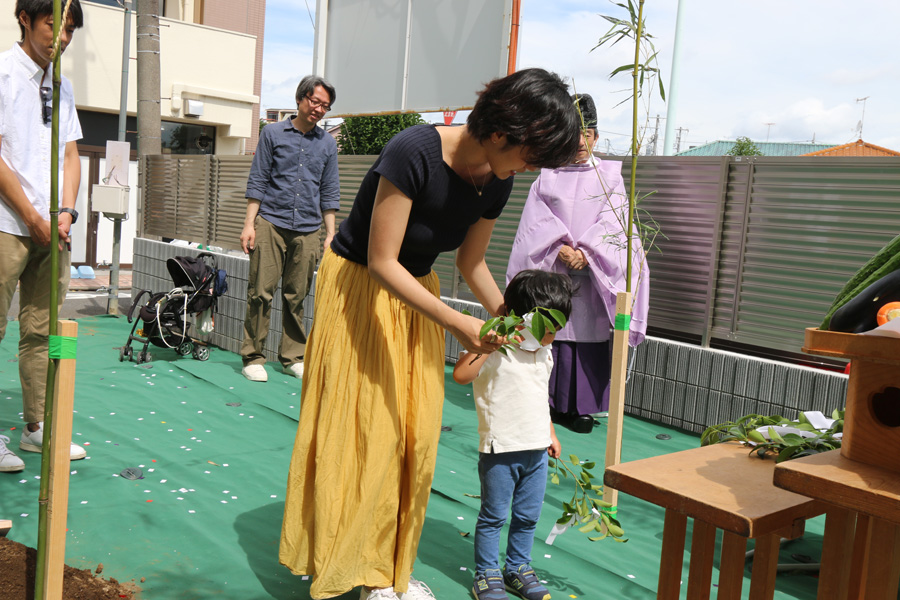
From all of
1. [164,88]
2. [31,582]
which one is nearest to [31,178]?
[31,582]

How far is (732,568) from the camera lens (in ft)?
5.30

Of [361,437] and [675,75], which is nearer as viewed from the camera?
[361,437]

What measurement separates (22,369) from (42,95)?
1.24 m

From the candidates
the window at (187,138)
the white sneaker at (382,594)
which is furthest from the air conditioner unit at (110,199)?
the window at (187,138)

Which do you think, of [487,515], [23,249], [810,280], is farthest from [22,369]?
[810,280]

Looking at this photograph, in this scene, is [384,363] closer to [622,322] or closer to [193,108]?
[622,322]

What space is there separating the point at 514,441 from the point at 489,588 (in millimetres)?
496

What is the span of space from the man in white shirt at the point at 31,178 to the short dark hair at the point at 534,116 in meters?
1.76

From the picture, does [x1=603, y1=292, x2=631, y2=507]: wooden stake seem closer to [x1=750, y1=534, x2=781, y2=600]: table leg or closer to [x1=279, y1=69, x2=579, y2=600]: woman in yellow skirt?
[x1=279, y1=69, x2=579, y2=600]: woman in yellow skirt

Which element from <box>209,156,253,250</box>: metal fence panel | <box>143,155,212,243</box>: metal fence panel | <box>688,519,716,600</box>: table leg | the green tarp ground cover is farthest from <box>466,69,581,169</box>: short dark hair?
<box>143,155,212,243</box>: metal fence panel

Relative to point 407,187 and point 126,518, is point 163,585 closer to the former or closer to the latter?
point 126,518

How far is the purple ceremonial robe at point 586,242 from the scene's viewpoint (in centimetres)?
479

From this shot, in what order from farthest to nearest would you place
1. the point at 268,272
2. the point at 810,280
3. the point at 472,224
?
the point at 268,272 → the point at 810,280 → the point at 472,224

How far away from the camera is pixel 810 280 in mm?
4430
